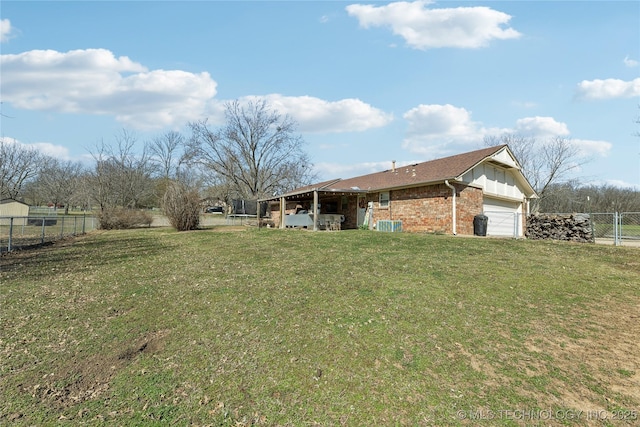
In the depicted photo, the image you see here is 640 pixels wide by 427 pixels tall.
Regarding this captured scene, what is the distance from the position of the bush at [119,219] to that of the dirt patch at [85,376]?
21445 millimetres

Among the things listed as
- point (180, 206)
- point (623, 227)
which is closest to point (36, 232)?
point (180, 206)

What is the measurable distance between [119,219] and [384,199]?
18347 mm

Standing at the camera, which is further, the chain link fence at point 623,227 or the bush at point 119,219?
the bush at point 119,219

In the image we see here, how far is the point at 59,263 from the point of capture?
945 centimetres

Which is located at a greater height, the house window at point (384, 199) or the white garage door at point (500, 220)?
the house window at point (384, 199)

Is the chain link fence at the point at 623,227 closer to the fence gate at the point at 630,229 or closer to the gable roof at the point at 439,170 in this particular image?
the fence gate at the point at 630,229

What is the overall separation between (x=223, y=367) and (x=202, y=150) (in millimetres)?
38368

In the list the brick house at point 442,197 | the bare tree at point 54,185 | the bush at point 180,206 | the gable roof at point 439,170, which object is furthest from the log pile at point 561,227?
the bare tree at point 54,185

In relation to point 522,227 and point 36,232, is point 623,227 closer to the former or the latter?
point 522,227

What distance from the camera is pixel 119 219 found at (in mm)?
23078

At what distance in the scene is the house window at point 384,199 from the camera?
59.9 ft

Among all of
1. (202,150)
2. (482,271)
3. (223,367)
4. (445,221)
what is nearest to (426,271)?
(482,271)

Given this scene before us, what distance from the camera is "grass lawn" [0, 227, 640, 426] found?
3223 mm

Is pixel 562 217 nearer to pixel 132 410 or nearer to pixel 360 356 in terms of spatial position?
pixel 360 356
